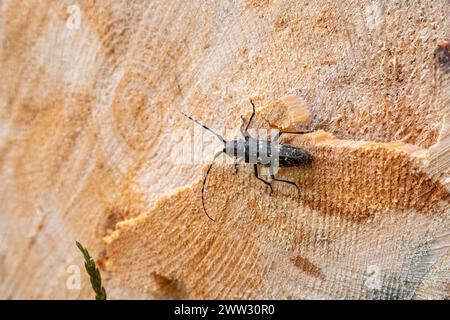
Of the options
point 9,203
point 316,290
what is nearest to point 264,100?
point 316,290

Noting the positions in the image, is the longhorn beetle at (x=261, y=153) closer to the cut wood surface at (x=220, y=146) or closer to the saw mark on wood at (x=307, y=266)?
the cut wood surface at (x=220, y=146)

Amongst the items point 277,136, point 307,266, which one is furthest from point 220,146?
point 307,266

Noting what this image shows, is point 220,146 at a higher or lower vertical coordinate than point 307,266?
higher

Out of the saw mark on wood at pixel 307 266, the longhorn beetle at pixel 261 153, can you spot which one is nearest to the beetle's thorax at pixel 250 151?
the longhorn beetle at pixel 261 153

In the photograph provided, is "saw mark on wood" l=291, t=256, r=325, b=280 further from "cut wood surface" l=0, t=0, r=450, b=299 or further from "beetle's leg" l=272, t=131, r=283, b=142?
"beetle's leg" l=272, t=131, r=283, b=142

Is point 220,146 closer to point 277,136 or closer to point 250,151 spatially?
point 250,151

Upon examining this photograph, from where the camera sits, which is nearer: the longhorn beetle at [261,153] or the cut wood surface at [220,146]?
the cut wood surface at [220,146]

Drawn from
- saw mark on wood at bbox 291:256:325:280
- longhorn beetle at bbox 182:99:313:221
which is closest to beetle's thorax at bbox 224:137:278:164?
longhorn beetle at bbox 182:99:313:221

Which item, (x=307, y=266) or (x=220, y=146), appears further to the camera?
(x=220, y=146)
